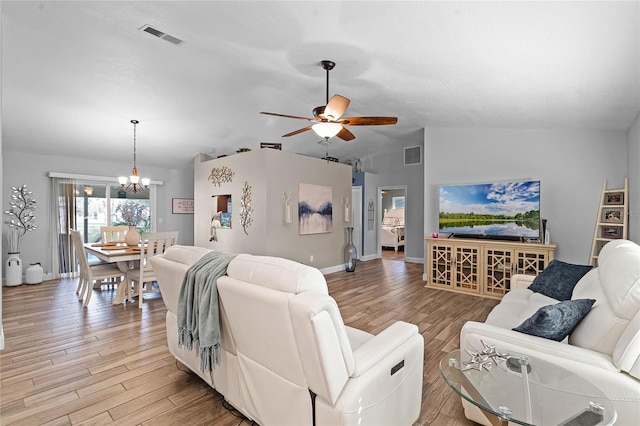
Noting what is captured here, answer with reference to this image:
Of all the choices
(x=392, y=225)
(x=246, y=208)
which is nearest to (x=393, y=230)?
(x=392, y=225)

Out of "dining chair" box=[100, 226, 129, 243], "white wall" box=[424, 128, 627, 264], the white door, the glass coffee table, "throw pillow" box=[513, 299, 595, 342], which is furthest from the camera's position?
the white door

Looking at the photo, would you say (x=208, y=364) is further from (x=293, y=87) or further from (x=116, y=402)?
(x=293, y=87)

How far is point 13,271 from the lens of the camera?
5102 millimetres

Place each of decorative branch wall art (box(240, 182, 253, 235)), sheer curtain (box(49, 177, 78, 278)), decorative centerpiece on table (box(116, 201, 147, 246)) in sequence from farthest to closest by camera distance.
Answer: decorative centerpiece on table (box(116, 201, 147, 246)) < sheer curtain (box(49, 177, 78, 278)) < decorative branch wall art (box(240, 182, 253, 235))

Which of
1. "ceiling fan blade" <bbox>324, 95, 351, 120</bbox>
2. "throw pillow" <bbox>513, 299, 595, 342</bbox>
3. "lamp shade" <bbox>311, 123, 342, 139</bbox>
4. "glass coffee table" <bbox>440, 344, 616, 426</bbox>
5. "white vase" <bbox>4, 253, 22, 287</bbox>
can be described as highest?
"ceiling fan blade" <bbox>324, 95, 351, 120</bbox>

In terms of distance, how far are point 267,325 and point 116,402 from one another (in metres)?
1.50

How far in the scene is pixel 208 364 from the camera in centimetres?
185

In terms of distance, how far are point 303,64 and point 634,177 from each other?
4166mm

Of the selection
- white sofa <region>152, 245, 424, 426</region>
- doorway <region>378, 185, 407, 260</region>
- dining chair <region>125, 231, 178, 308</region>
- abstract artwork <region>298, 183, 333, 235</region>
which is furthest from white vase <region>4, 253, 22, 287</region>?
doorway <region>378, 185, 407, 260</region>

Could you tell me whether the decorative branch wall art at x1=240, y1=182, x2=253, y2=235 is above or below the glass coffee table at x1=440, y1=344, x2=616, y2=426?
above

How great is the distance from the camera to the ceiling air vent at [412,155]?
7602mm

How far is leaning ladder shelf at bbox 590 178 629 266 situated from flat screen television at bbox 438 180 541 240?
69cm

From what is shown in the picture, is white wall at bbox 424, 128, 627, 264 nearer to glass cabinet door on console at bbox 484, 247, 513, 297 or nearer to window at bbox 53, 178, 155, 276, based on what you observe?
glass cabinet door on console at bbox 484, 247, 513, 297

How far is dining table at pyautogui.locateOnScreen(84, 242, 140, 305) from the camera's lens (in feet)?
13.3
